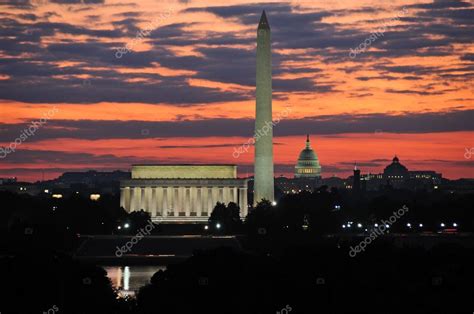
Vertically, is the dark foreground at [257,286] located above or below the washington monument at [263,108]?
below

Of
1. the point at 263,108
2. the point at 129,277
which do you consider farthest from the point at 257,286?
the point at 263,108

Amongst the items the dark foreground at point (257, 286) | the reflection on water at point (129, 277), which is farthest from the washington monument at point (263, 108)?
the dark foreground at point (257, 286)

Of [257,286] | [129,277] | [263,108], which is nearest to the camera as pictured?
[257,286]

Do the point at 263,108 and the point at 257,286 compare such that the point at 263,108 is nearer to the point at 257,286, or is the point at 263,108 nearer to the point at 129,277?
the point at 129,277

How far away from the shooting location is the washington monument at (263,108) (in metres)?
178

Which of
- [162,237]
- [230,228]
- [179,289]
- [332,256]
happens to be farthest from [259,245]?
[179,289]

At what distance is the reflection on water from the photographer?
367ft

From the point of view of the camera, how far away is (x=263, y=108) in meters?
181

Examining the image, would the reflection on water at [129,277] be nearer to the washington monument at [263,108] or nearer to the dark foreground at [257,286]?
the dark foreground at [257,286]

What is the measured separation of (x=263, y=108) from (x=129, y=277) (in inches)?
2336

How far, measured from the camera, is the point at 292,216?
181500 millimetres

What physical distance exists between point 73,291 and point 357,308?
1472cm

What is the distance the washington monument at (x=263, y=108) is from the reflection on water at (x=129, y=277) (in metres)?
44.0

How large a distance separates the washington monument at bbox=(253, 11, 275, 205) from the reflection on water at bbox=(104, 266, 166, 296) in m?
44.0
